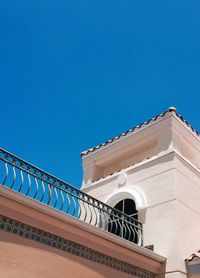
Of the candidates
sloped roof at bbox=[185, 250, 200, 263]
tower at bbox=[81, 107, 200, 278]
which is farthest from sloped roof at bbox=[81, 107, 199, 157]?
sloped roof at bbox=[185, 250, 200, 263]

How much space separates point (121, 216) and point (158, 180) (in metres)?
1.32

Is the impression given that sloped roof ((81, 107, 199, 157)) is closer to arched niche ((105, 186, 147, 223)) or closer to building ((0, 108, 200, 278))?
building ((0, 108, 200, 278))

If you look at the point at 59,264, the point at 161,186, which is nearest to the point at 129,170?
the point at 161,186

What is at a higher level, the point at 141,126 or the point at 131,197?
the point at 141,126

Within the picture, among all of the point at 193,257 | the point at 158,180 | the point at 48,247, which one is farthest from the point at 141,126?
the point at 48,247

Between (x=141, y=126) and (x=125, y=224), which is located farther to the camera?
(x=141, y=126)

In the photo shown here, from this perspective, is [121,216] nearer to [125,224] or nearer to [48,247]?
[125,224]

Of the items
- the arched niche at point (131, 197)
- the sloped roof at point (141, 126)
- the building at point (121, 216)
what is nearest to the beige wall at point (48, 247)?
the building at point (121, 216)

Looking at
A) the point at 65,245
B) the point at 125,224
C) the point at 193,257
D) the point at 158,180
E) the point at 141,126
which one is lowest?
the point at 65,245

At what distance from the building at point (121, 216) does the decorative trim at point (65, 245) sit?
2 centimetres

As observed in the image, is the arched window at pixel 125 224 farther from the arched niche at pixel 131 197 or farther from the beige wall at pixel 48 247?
the beige wall at pixel 48 247

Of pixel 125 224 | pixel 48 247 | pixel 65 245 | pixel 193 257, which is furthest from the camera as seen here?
pixel 125 224

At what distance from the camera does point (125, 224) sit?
9.24 m

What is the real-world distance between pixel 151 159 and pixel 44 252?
4.67 m
